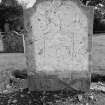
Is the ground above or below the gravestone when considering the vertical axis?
below

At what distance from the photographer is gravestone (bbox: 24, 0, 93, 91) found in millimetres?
2996

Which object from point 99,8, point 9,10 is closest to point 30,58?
point 9,10

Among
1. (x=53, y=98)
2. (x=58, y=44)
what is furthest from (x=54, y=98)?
(x=58, y=44)

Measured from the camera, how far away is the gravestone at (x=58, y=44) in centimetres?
300

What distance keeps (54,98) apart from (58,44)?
1.06 meters

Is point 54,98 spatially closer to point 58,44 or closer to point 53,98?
point 53,98

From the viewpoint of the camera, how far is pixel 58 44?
10.3 ft

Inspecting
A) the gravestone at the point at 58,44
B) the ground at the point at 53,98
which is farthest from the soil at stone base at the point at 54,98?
the gravestone at the point at 58,44

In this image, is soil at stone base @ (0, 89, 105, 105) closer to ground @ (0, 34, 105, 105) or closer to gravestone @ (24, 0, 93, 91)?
ground @ (0, 34, 105, 105)

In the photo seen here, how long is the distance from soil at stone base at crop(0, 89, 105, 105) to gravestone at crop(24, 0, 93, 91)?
13cm

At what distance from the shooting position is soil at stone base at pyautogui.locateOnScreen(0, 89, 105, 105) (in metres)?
3.03

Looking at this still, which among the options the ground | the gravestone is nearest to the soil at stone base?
the ground

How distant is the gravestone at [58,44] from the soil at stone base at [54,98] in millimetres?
127

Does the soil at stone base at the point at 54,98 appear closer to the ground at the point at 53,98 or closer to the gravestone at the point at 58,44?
the ground at the point at 53,98
